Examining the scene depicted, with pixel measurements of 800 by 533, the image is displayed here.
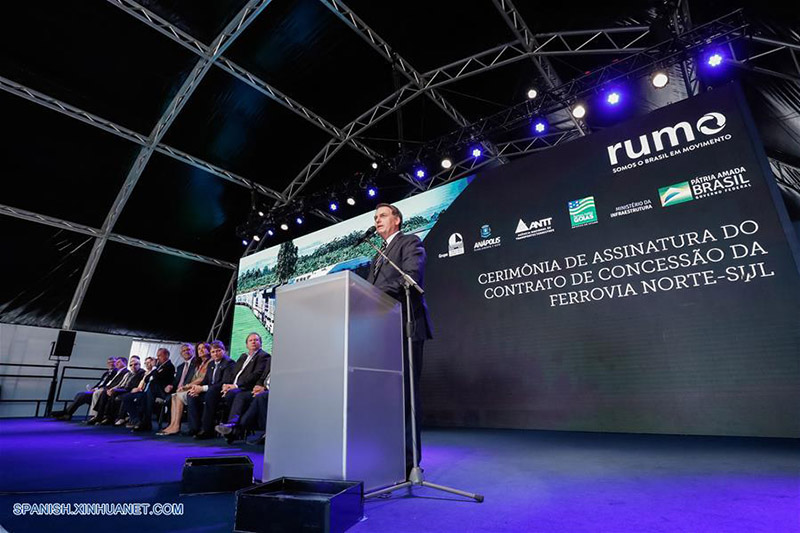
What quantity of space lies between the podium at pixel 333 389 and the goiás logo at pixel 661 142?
4.05 metres

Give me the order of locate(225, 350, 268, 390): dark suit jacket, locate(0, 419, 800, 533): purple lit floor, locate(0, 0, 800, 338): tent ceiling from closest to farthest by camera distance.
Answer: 1. locate(0, 419, 800, 533): purple lit floor
2. locate(225, 350, 268, 390): dark suit jacket
3. locate(0, 0, 800, 338): tent ceiling

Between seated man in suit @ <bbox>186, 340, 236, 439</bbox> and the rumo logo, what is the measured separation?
5284 millimetres

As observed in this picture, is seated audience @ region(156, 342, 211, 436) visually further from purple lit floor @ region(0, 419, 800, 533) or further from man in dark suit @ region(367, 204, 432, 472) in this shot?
man in dark suit @ region(367, 204, 432, 472)

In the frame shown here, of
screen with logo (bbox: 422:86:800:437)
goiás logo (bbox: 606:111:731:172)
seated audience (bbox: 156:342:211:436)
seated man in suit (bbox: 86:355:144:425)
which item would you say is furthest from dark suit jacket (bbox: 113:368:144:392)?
goiás logo (bbox: 606:111:731:172)

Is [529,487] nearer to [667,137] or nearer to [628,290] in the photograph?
[628,290]

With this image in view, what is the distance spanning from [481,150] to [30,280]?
979 centimetres

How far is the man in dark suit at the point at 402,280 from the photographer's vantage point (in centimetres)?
202

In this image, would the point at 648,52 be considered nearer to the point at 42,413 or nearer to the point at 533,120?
the point at 533,120

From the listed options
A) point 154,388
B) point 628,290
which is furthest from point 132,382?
point 628,290

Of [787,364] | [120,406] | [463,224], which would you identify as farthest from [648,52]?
[120,406]

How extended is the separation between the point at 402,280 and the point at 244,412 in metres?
2.92

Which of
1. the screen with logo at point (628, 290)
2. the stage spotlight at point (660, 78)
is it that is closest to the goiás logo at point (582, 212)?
the screen with logo at point (628, 290)

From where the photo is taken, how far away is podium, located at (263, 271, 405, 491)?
4.95 feet

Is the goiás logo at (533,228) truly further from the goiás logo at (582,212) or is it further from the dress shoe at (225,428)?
the dress shoe at (225,428)
